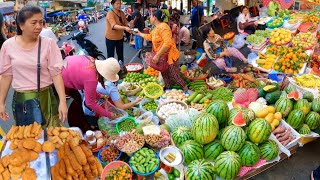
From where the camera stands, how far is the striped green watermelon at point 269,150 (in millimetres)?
2891

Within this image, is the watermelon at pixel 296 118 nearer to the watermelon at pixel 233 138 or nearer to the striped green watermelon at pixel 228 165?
the watermelon at pixel 233 138

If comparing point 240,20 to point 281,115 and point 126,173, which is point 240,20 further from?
point 126,173

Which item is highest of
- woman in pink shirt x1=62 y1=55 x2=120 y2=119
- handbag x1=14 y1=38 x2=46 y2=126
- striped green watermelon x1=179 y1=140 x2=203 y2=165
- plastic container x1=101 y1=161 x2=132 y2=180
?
woman in pink shirt x1=62 y1=55 x2=120 y2=119

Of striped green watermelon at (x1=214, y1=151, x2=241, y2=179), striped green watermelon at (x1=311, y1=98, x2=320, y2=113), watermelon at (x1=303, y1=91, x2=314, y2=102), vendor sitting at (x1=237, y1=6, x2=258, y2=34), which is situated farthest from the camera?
vendor sitting at (x1=237, y1=6, x2=258, y2=34)

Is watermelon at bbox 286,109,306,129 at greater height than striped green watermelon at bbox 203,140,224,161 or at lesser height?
greater

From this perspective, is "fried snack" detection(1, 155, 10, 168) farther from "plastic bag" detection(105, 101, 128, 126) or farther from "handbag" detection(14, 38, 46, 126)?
"plastic bag" detection(105, 101, 128, 126)

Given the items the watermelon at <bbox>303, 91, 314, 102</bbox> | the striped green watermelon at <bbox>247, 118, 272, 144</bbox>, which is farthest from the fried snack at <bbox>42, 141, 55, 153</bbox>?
the watermelon at <bbox>303, 91, 314, 102</bbox>

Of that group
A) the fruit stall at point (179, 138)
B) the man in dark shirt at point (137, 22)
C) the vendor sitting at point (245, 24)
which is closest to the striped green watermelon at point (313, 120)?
the fruit stall at point (179, 138)

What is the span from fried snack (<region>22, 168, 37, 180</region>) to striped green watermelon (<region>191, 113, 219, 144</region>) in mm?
1575

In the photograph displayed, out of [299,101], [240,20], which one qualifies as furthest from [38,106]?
[240,20]

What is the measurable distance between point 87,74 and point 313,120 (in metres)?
2.73

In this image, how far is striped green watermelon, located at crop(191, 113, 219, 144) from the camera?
2777 mm

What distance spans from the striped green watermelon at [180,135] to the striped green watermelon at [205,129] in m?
0.18

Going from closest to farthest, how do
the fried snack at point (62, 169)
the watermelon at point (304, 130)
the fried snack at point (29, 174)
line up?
the fried snack at point (29, 174) → the fried snack at point (62, 169) → the watermelon at point (304, 130)
